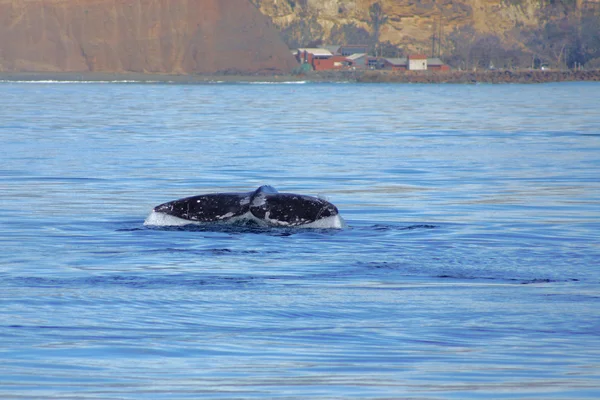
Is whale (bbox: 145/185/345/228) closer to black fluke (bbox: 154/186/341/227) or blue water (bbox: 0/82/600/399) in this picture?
black fluke (bbox: 154/186/341/227)

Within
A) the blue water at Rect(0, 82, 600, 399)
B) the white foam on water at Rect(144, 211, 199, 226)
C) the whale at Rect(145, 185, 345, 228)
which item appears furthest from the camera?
the white foam on water at Rect(144, 211, 199, 226)

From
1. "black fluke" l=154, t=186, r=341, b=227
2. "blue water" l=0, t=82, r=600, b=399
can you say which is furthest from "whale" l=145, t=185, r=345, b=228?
"blue water" l=0, t=82, r=600, b=399

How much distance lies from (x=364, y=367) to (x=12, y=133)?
3853 centimetres

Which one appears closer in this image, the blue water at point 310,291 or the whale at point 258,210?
the blue water at point 310,291

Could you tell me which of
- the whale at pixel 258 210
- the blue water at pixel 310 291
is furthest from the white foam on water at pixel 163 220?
the blue water at pixel 310 291

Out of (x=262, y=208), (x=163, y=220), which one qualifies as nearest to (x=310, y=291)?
(x=262, y=208)

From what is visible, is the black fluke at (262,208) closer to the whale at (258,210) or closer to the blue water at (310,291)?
the whale at (258,210)

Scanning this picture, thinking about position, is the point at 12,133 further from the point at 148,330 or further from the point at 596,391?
the point at 596,391

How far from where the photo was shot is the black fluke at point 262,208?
52.9ft

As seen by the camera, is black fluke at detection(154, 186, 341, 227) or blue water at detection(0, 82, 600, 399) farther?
black fluke at detection(154, 186, 341, 227)

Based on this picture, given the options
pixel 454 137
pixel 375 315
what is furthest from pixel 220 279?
pixel 454 137

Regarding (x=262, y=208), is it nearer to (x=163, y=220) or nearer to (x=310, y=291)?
(x=163, y=220)

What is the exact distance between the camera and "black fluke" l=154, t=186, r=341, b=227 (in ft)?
52.9

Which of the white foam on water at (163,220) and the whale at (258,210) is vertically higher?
the whale at (258,210)
